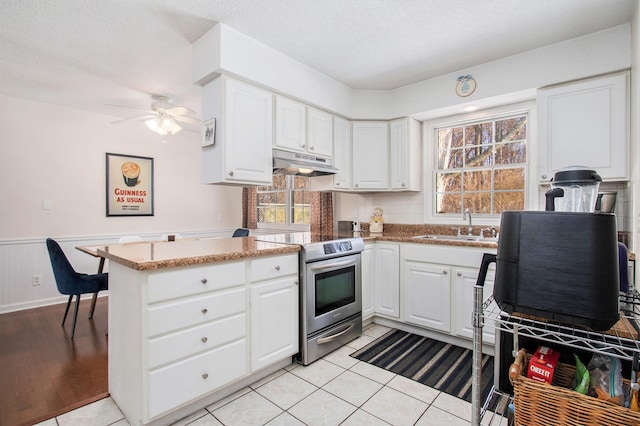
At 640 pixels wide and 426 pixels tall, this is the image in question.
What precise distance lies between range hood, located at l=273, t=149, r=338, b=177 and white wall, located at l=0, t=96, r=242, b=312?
270 cm

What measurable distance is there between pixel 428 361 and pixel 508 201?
1.70 meters

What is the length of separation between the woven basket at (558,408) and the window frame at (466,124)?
244 centimetres

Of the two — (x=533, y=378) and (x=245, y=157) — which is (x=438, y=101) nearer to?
(x=245, y=157)

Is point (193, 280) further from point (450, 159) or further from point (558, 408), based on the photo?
point (450, 159)

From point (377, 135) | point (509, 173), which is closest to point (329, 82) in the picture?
point (377, 135)

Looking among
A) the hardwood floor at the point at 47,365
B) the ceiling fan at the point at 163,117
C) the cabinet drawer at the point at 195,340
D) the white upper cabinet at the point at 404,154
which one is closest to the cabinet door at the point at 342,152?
the white upper cabinet at the point at 404,154

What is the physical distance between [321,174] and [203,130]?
1.32 metres

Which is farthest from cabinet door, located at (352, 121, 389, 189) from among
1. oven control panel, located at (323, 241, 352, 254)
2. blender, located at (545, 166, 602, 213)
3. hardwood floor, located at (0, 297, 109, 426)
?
hardwood floor, located at (0, 297, 109, 426)

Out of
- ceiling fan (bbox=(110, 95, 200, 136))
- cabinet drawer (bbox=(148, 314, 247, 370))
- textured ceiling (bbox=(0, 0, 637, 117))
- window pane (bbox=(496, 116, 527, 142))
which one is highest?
textured ceiling (bbox=(0, 0, 637, 117))

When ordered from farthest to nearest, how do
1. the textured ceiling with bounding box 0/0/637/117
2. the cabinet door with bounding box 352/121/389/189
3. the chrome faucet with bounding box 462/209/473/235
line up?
1. the cabinet door with bounding box 352/121/389/189
2. the chrome faucet with bounding box 462/209/473/235
3. the textured ceiling with bounding box 0/0/637/117

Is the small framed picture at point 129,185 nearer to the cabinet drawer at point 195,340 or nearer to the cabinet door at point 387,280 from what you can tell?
the cabinet drawer at point 195,340

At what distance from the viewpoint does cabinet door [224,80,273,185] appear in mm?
2406

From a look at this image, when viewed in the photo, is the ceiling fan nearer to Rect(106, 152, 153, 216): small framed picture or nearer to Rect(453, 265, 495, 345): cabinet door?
Rect(106, 152, 153, 216): small framed picture

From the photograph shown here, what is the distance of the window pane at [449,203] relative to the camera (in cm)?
333
